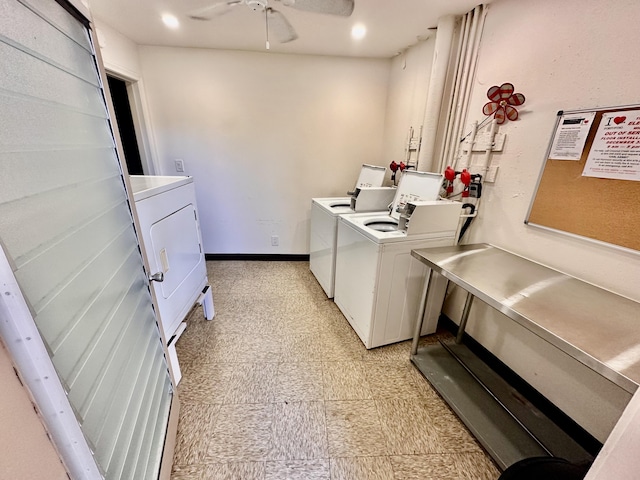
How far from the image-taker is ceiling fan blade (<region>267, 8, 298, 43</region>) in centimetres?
188

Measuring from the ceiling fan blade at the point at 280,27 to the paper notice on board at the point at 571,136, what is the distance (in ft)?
6.36

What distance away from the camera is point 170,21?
2055 mm

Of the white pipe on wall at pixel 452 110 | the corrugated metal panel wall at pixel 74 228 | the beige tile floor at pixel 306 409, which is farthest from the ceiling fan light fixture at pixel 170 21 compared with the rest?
the beige tile floor at pixel 306 409

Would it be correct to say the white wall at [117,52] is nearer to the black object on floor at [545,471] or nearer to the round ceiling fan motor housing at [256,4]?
the round ceiling fan motor housing at [256,4]

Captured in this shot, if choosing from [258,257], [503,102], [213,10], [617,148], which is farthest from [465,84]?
[258,257]

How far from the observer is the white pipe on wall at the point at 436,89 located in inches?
74.7

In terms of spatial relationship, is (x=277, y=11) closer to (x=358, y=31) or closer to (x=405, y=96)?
(x=358, y=31)

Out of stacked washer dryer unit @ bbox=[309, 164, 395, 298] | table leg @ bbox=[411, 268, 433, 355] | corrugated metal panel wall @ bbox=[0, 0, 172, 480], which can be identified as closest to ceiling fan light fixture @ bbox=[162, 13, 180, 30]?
corrugated metal panel wall @ bbox=[0, 0, 172, 480]

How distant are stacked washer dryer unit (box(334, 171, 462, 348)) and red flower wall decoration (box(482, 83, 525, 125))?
0.49 meters

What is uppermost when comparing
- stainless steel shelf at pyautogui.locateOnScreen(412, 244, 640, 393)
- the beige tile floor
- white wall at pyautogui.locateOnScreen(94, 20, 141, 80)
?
white wall at pyautogui.locateOnScreen(94, 20, 141, 80)

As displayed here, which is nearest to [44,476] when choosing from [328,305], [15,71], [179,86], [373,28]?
[15,71]

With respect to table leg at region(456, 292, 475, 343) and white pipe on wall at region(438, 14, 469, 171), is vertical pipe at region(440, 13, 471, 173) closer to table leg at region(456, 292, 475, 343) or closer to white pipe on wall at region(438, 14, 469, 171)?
white pipe on wall at region(438, 14, 469, 171)

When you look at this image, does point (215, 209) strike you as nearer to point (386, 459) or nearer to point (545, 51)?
point (386, 459)

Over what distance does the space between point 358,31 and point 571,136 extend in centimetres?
174
